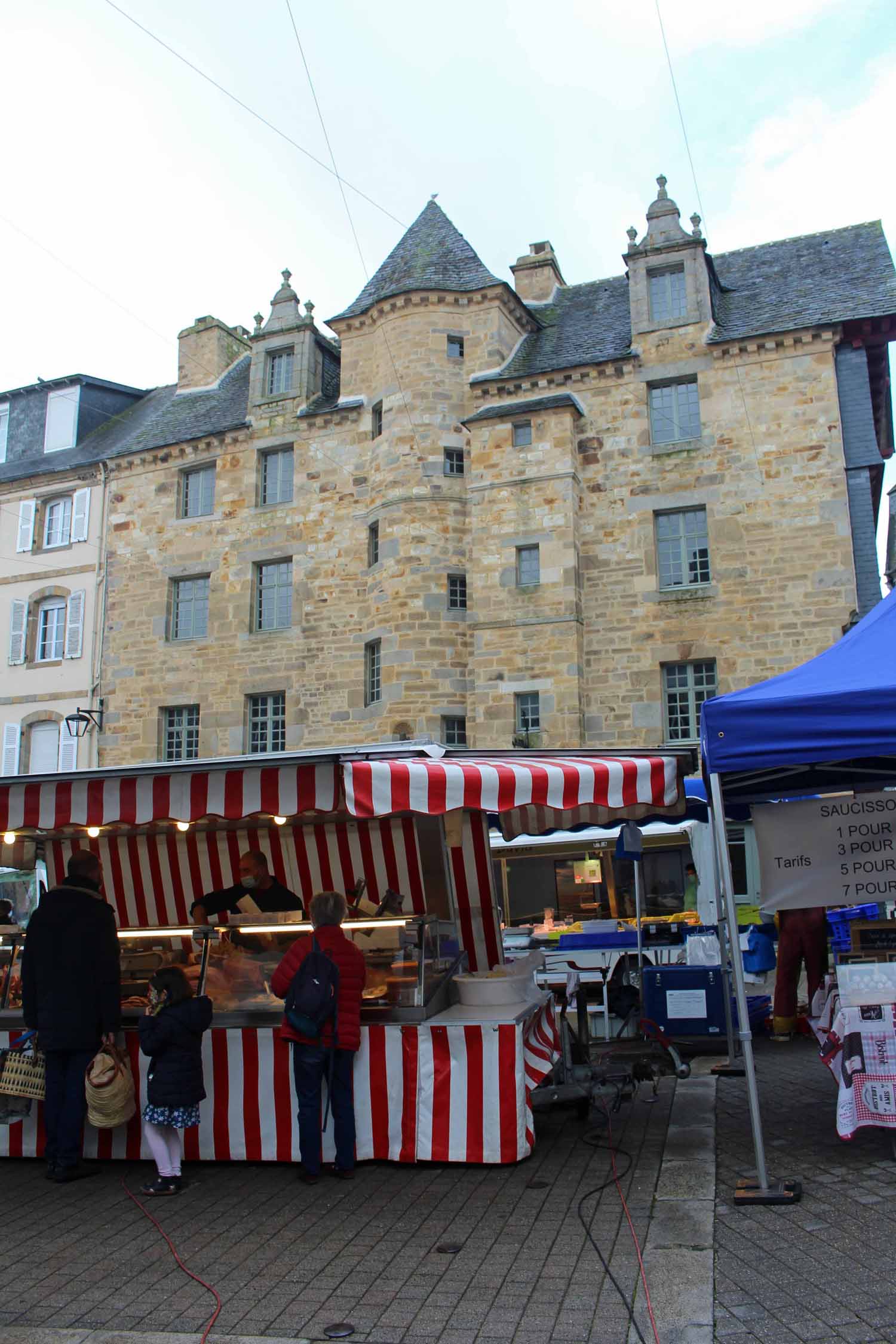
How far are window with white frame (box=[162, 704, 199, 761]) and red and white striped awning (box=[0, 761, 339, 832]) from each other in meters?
17.1

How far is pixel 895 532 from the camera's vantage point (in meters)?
45.8

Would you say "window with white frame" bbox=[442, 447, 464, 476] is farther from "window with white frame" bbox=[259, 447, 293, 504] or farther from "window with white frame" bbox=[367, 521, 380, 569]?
"window with white frame" bbox=[259, 447, 293, 504]

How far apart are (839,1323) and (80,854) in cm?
453

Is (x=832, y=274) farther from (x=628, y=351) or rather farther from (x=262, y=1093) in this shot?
(x=262, y=1093)

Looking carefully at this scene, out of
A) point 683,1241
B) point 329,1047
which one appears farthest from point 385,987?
point 683,1241

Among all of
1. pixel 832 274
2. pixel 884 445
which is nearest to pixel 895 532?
pixel 884 445

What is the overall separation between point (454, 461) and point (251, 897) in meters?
15.2

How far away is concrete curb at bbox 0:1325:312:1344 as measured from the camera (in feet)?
12.4

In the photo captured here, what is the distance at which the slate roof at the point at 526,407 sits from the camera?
21.2 meters

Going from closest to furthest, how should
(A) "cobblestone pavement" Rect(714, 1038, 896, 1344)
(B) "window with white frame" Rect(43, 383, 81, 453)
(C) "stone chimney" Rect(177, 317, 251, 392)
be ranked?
(A) "cobblestone pavement" Rect(714, 1038, 896, 1344) → (C) "stone chimney" Rect(177, 317, 251, 392) → (B) "window with white frame" Rect(43, 383, 81, 453)

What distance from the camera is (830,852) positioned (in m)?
6.27

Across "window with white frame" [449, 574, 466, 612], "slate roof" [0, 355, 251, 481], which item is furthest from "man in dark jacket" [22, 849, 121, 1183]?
"slate roof" [0, 355, 251, 481]

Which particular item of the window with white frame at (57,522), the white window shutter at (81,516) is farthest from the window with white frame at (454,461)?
the window with white frame at (57,522)

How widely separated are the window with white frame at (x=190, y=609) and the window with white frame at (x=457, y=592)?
5.95 meters
